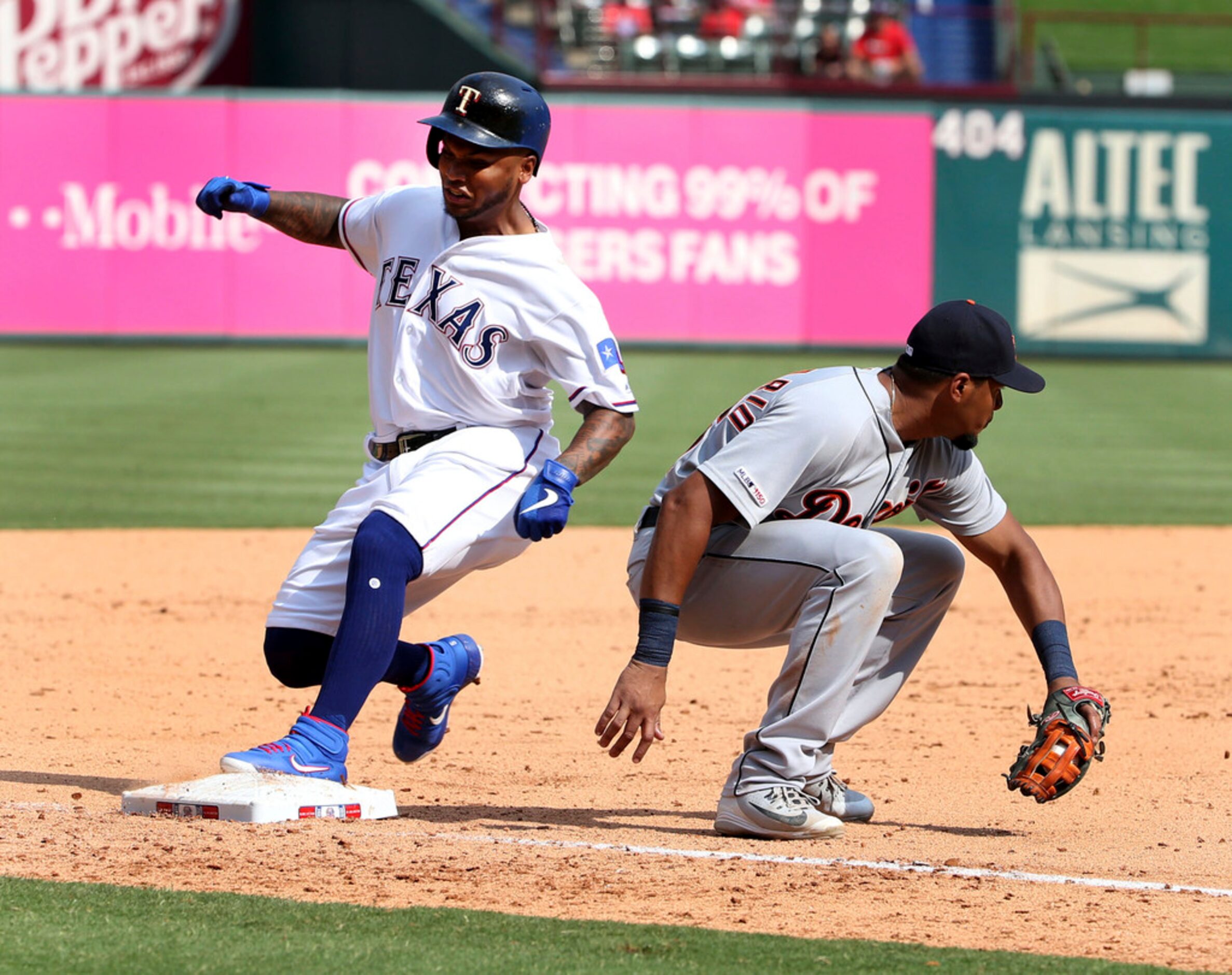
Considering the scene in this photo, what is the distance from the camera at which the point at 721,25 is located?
2253cm

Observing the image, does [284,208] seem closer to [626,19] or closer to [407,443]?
[407,443]

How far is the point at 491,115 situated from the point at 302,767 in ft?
5.34

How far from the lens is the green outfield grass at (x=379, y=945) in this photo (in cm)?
307

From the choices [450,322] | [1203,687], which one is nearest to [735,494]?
[450,322]

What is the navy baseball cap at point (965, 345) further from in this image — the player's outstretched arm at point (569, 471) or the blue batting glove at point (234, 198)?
the blue batting glove at point (234, 198)

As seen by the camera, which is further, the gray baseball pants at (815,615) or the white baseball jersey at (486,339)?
the white baseball jersey at (486,339)

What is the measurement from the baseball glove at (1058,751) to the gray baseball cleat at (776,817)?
47 centimetres

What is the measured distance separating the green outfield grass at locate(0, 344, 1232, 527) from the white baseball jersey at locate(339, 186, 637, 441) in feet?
17.8

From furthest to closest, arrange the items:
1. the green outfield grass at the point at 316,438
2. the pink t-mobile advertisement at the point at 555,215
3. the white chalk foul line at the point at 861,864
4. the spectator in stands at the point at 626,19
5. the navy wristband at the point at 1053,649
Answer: the spectator in stands at the point at 626,19 < the pink t-mobile advertisement at the point at 555,215 < the green outfield grass at the point at 316,438 < the navy wristband at the point at 1053,649 < the white chalk foul line at the point at 861,864

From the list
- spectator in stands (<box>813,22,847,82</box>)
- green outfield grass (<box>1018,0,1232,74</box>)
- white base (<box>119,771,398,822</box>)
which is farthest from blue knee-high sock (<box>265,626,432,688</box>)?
green outfield grass (<box>1018,0,1232,74</box>)

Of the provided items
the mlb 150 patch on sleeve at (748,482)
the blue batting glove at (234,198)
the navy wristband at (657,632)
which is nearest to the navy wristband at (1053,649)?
the mlb 150 patch on sleeve at (748,482)

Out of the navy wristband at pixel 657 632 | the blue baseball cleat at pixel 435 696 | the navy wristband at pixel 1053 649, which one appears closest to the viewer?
the navy wristband at pixel 657 632

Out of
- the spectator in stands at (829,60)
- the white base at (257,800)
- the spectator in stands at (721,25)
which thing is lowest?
the white base at (257,800)

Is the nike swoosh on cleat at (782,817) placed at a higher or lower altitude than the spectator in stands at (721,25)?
lower
